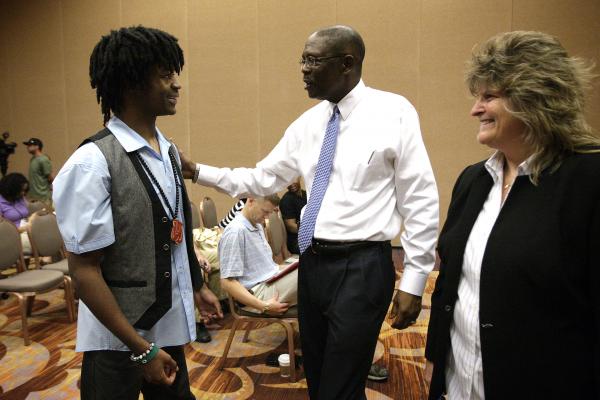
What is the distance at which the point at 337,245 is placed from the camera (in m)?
1.78

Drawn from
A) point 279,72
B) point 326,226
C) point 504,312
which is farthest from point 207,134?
point 504,312

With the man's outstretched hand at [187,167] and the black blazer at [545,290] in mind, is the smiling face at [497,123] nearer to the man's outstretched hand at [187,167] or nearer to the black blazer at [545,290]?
the black blazer at [545,290]

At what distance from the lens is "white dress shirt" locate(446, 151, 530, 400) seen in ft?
4.25

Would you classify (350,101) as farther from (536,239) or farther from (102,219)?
(102,219)

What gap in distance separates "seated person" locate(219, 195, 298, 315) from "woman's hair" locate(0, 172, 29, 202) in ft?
9.97

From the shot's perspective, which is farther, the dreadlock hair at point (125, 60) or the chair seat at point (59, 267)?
the chair seat at point (59, 267)

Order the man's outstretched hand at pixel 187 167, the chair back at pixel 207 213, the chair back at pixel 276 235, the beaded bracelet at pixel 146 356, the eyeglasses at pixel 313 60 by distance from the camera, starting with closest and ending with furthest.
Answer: the beaded bracelet at pixel 146 356 → the eyeglasses at pixel 313 60 → the man's outstretched hand at pixel 187 167 → the chair back at pixel 276 235 → the chair back at pixel 207 213

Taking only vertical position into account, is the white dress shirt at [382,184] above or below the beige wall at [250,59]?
below

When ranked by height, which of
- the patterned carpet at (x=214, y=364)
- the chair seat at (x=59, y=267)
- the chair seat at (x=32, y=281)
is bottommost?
the patterned carpet at (x=214, y=364)

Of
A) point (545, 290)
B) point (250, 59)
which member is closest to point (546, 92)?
point (545, 290)

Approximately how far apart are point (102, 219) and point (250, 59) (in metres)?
6.72

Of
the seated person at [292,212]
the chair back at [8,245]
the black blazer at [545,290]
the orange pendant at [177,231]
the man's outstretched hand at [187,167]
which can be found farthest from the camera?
the seated person at [292,212]

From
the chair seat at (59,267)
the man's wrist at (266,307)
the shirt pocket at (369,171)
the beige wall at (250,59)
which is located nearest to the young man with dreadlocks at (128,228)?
the shirt pocket at (369,171)

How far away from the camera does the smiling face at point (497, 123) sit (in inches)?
47.8
